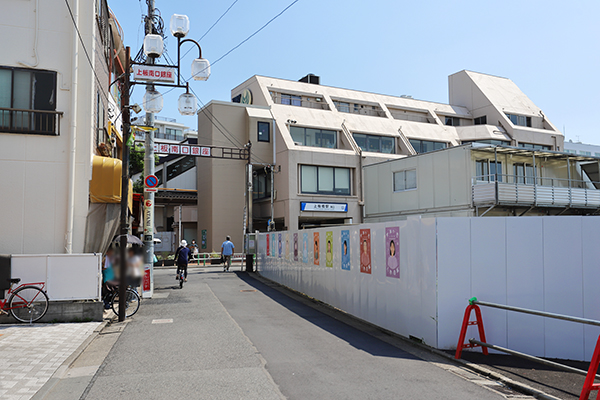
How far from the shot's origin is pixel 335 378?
22.0 feet

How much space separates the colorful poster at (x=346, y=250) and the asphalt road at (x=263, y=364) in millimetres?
1439

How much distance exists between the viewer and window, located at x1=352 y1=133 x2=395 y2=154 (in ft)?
124

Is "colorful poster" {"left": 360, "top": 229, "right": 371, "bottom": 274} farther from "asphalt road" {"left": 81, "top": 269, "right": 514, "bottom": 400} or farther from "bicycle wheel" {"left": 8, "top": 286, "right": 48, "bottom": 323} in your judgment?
"bicycle wheel" {"left": 8, "top": 286, "right": 48, "bottom": 323}

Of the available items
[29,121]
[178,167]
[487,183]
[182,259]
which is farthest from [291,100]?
[29,121]

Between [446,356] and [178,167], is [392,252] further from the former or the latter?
[178,167]

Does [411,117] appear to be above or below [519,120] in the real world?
above

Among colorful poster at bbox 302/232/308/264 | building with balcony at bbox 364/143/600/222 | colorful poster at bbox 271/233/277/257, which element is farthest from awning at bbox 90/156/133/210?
building with balcony at bbox 364/143/600/222

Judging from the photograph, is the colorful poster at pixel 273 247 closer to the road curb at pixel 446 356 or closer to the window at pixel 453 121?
the road curb at pixel 446 356

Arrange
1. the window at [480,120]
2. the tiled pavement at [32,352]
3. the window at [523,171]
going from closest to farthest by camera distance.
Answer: the tiled pavement at [32,352] < the window at [523,171] < the window at [480,120]

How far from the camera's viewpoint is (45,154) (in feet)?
40.8

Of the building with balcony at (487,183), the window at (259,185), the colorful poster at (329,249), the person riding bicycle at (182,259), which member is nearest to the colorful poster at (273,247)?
the person riding bicycle at (182,259)

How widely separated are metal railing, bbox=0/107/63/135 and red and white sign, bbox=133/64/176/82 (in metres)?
2.31

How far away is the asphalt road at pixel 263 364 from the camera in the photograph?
614cm

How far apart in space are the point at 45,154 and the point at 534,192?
2528cm
